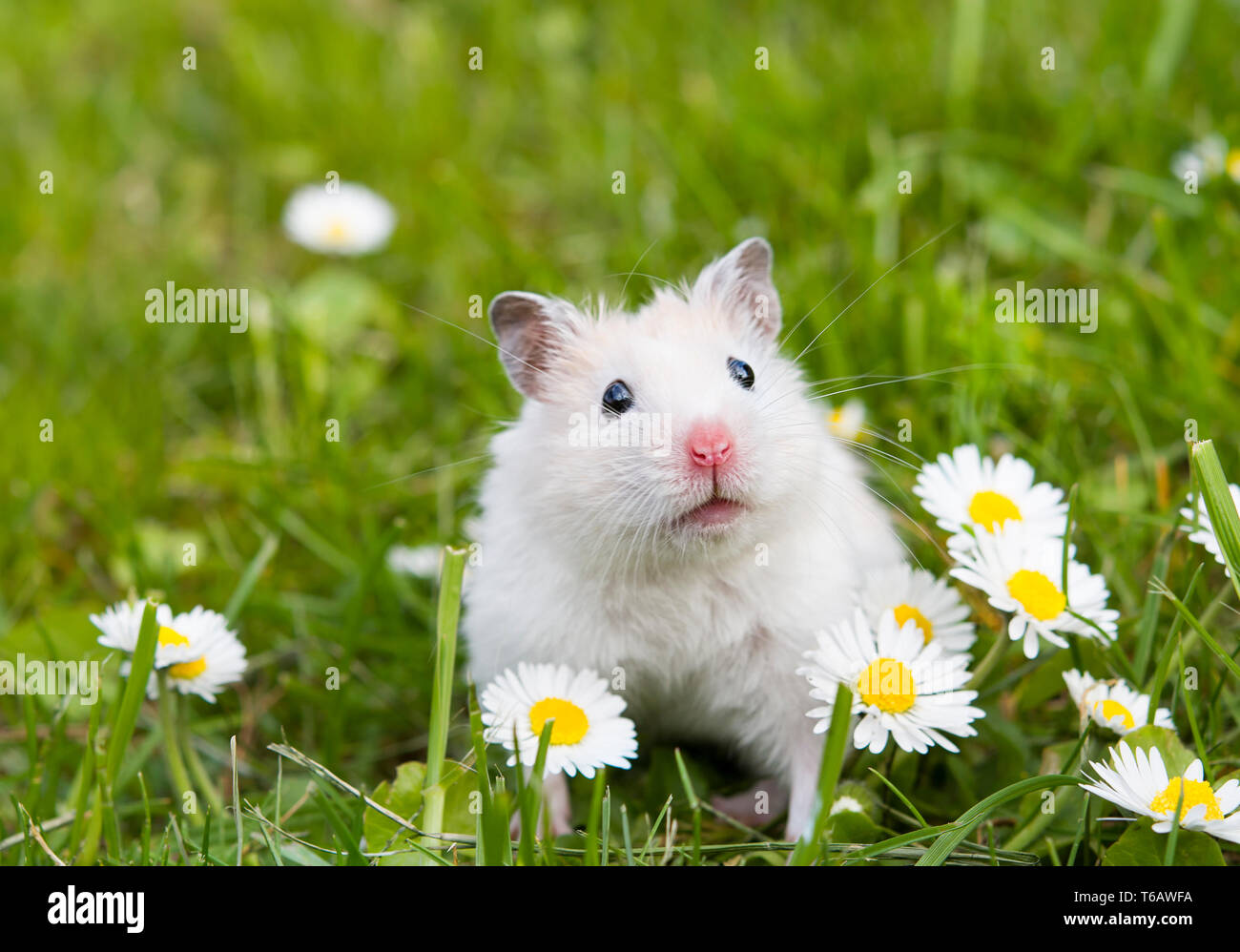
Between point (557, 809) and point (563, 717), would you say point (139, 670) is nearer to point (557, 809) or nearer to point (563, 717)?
point (563, 717)

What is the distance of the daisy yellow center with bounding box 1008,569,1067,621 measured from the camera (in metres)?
2.82

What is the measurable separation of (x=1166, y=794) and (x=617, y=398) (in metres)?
1.45

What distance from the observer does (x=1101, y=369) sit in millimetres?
4238

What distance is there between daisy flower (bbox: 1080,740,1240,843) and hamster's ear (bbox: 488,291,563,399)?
157 cm

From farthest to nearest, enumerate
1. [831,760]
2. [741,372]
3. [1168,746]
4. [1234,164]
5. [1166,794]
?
[1234,164] → [741,372] → [1168,746] → [1166,794] → [831,760]

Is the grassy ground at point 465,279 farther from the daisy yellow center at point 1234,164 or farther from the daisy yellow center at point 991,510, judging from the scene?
the daisy yellow center at point 991,510

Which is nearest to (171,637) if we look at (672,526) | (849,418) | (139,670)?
(139,670)

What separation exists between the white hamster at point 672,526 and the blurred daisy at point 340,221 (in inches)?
94.5

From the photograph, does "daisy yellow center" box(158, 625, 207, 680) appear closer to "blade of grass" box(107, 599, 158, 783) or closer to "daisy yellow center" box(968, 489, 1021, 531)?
"blade of grass" box(107, 599, 158, 783)

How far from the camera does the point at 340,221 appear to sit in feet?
18.0

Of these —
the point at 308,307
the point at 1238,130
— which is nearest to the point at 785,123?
the point at 1238,130

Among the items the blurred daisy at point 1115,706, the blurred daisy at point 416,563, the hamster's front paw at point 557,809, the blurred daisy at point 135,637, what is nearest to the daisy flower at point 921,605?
the blurred daisy at point 1115,706

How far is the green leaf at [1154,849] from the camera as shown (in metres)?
2.63

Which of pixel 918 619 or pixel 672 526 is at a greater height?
pixel 672 526
